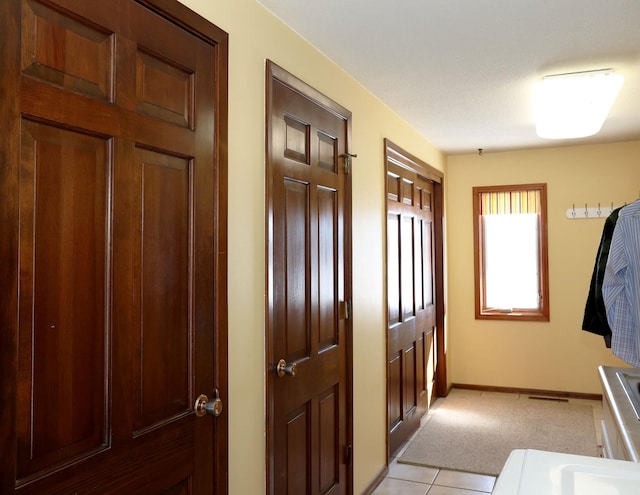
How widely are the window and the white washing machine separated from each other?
450 cm

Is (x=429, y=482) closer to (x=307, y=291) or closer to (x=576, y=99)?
(x=307, y=291)

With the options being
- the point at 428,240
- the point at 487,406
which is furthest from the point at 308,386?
the point at 487,406

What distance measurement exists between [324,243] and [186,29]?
1.23 metres

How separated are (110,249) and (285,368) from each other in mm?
1067

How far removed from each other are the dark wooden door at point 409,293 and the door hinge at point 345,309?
0.82 metres

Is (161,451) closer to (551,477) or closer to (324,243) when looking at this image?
(551,477)

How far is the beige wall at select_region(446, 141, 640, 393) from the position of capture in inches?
200

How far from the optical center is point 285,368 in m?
2.27

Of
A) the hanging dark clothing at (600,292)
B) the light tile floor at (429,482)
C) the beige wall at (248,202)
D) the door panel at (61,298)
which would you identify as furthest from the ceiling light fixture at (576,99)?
the door panel at (61,298)

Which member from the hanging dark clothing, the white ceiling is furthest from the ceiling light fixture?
the hanging dark clothing

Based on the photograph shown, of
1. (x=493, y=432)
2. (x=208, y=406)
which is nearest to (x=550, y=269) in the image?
(x=493, y=432)

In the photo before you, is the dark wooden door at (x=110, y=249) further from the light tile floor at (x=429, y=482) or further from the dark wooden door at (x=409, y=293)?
the dark wooden door at (x=409, y=293)

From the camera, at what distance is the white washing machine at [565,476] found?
3.24ft

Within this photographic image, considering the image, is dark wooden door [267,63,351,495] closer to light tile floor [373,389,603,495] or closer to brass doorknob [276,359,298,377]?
brass doorknob [276,359,298,377]
